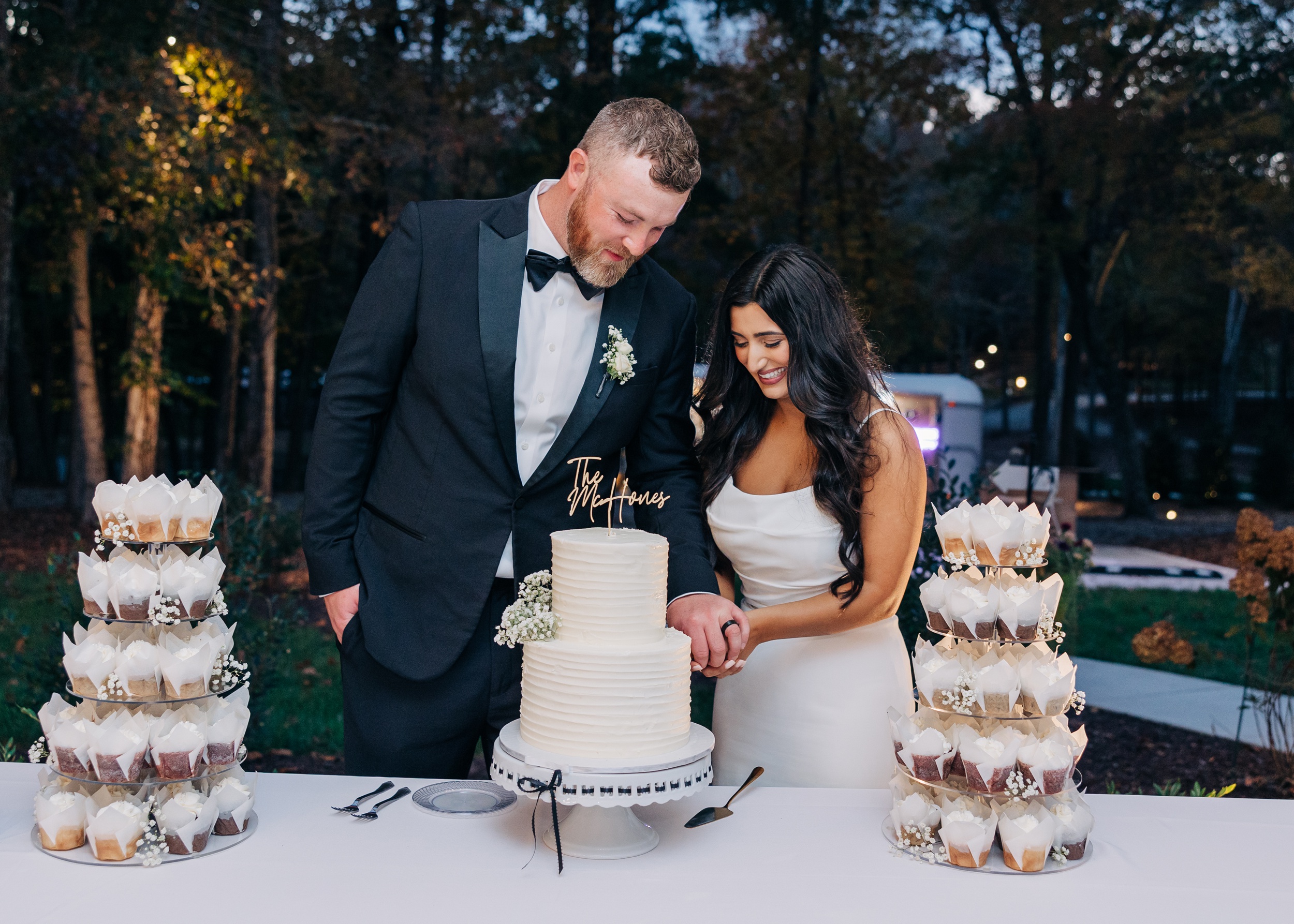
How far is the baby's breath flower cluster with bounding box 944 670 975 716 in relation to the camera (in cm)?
212

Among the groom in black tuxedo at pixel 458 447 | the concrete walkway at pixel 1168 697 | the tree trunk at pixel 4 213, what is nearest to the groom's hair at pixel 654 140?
the groom in black tuxedo at pixel 458 447

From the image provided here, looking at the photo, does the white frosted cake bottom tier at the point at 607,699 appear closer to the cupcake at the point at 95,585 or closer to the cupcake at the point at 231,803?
the cupcake at the point at 231,803

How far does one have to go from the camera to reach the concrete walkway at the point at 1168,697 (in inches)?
292

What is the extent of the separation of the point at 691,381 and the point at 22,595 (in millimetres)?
10094

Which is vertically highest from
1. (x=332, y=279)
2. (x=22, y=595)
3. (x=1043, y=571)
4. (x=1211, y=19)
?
(x=1211, y=19)

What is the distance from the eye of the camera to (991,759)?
2.07 meters

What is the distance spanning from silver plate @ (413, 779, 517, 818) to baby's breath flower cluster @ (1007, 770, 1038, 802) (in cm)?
101

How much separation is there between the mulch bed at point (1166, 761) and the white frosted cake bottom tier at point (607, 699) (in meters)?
4.42

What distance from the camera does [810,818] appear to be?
2373 millimetres

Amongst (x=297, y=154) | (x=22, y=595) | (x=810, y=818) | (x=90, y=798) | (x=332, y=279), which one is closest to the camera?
(x=90, y=798)

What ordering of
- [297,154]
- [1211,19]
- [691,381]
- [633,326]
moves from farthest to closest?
[1211,19] → [297,154] → [691,381] → [633,326]

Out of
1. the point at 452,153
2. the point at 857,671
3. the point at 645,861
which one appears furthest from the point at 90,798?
the point at 452,153

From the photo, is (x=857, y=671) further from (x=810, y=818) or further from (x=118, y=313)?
(x=118, y=313)

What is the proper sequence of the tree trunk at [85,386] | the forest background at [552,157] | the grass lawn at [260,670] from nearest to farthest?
the grass lawn at [260,670]
the forest background at [552,157]
the tree trunk at [85,386]
